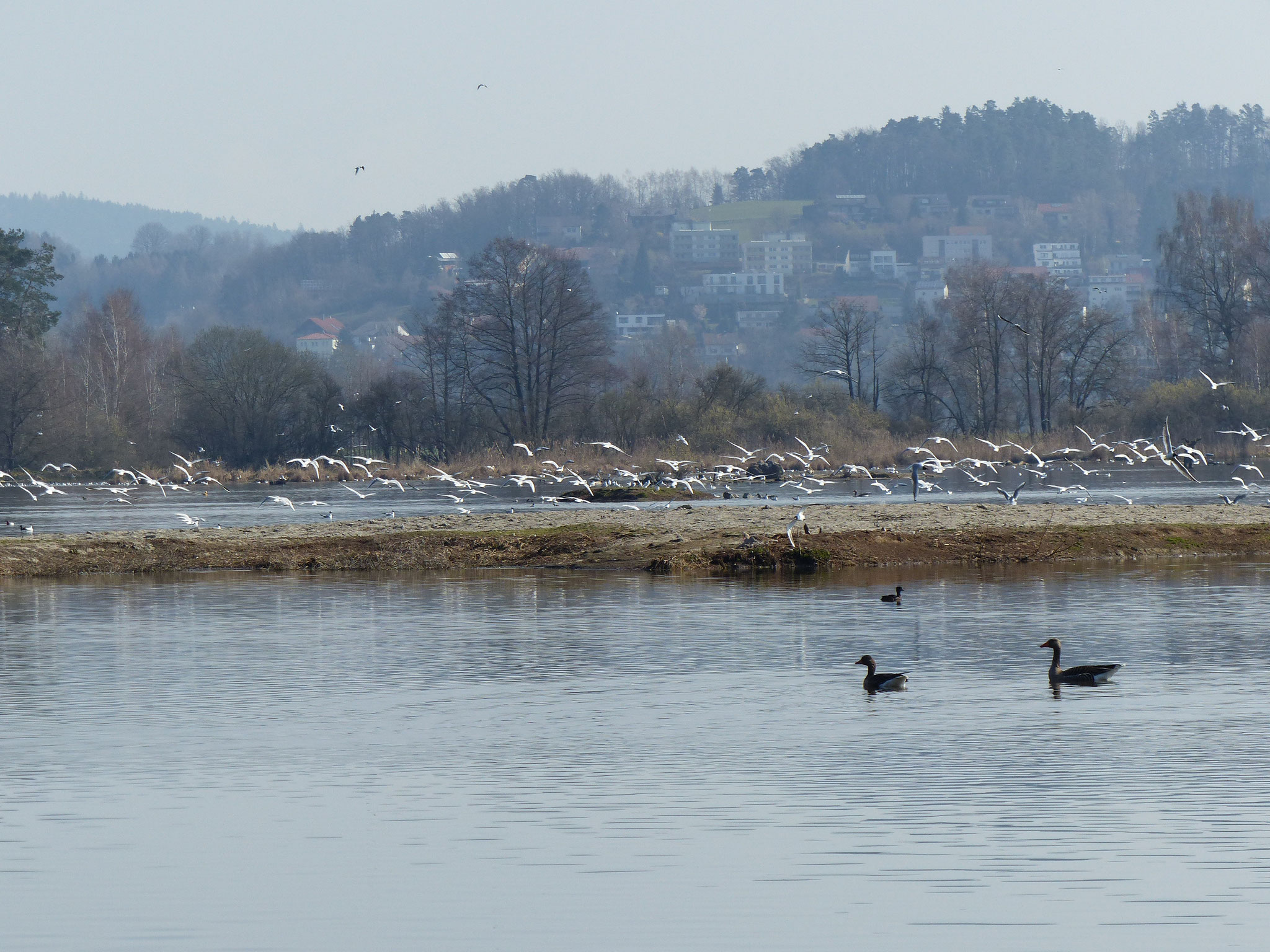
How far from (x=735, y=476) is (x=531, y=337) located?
2623 centimetres

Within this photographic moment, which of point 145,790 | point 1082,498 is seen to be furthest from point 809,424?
point 145,790

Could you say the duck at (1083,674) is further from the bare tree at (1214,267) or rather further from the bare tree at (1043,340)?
the bare tree at (1214,267)

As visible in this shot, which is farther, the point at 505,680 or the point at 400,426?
the point at 400,426

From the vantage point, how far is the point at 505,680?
Result: 20.2m

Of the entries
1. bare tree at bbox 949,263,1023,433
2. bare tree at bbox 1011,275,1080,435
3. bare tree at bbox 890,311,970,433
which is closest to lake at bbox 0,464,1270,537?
bare tree at bbox 890,311,970,433

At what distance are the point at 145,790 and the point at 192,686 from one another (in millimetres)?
5997

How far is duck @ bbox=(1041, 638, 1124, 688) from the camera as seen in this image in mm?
19078

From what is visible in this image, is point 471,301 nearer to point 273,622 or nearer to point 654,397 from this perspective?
point 654,397

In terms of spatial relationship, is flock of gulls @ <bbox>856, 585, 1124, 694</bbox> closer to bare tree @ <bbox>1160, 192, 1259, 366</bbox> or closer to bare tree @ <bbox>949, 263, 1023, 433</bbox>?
bare tree @ <bbox>949, 263, 1023, 433</bbox>

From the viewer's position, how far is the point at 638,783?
14.3 meters

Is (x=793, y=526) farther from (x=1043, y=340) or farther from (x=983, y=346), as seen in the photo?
(x=983, y=346)

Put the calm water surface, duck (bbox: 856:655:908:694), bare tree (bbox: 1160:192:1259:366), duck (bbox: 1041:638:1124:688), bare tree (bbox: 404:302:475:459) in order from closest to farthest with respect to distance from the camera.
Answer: the calm water surface < duck (bbox: 856:655:908:694) < duck (bbox: 1041:638:1124:688) < bare tree (bbox: 404:302:475:459) < bare tree (bbox: 1160:192:1259:366)

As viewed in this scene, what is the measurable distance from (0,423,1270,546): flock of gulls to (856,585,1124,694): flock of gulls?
2535 cm

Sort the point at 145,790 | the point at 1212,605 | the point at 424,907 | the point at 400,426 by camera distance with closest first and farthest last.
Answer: the point at 424,907 → the point at 145,790 → the point at 1212,605 → the point at 400,426
